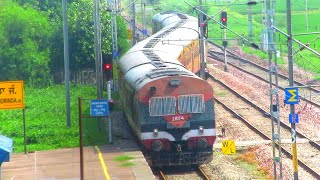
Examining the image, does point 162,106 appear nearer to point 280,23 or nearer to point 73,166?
point 73,166

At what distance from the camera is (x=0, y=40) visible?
49.6m

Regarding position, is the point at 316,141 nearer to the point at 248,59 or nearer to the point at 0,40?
the point at 0,40

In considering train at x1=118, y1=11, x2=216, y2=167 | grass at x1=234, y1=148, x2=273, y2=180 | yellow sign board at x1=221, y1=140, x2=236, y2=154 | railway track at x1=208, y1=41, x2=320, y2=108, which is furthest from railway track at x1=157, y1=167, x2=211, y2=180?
railway track at x1=208, y1=41, x2=320, y2=108

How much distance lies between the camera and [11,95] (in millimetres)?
27922

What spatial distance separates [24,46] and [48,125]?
1525 cm

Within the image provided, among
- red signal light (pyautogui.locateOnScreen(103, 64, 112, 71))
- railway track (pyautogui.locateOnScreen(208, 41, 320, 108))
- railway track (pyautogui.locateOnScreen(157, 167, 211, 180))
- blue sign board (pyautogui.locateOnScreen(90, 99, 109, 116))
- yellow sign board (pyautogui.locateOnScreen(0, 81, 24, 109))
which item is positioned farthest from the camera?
railway track (pyautogui.locateOnScreen(208, 41, 320, 108))

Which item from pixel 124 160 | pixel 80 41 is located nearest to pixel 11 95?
pixel 124 160

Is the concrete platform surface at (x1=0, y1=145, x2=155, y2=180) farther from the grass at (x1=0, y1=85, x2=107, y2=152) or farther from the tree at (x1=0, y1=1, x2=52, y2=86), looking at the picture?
the tree at (x1=0, y1=1, x2=52, y2=86)

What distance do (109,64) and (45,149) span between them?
4.02 m

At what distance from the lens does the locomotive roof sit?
26.5m

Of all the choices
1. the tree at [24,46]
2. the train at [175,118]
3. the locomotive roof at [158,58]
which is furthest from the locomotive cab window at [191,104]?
the tree at [24,46]

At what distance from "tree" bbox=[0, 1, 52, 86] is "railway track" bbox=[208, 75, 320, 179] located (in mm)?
10611

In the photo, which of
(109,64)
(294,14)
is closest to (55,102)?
(109,64)

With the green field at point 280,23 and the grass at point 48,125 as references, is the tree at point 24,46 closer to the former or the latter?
the grass at point 48,125
